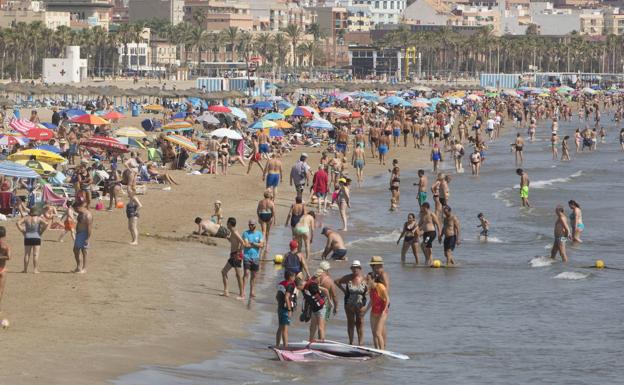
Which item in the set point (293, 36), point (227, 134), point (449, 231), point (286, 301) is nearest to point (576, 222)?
point (449, 231)

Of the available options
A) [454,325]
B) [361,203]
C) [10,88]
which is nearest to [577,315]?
[454,325]

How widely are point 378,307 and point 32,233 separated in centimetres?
539

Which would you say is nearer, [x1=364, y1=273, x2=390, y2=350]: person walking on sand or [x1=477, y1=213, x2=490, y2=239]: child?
[x1=364, y1=273, x2=390, y2=350]: person walking on sand

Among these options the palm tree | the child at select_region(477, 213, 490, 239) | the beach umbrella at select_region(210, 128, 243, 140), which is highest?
the palm tree

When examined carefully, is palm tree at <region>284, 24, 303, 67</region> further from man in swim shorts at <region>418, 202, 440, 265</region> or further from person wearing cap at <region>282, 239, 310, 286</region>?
person wearing cap at <region>282, 239, 310, 286</region>

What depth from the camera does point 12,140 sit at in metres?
34.8

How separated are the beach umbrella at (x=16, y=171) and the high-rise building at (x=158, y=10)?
153414 millimetres

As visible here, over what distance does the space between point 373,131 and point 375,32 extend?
147403 millimetres

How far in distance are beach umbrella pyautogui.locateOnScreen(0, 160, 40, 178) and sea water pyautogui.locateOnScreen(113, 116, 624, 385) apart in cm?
446

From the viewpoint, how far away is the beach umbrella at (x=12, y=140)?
34500 mm

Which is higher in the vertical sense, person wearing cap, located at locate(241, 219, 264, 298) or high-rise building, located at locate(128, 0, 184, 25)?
high-rise building, located at locate(128, 0, 184, 25)

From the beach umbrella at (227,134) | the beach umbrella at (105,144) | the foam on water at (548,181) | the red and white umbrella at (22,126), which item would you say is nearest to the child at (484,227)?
the beach umbrella at (105,144)

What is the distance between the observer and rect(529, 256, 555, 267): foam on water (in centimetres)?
2292

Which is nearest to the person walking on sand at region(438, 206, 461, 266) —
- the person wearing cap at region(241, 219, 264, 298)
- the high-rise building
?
the person wearing cap at region(241, 219, 264, 298)
